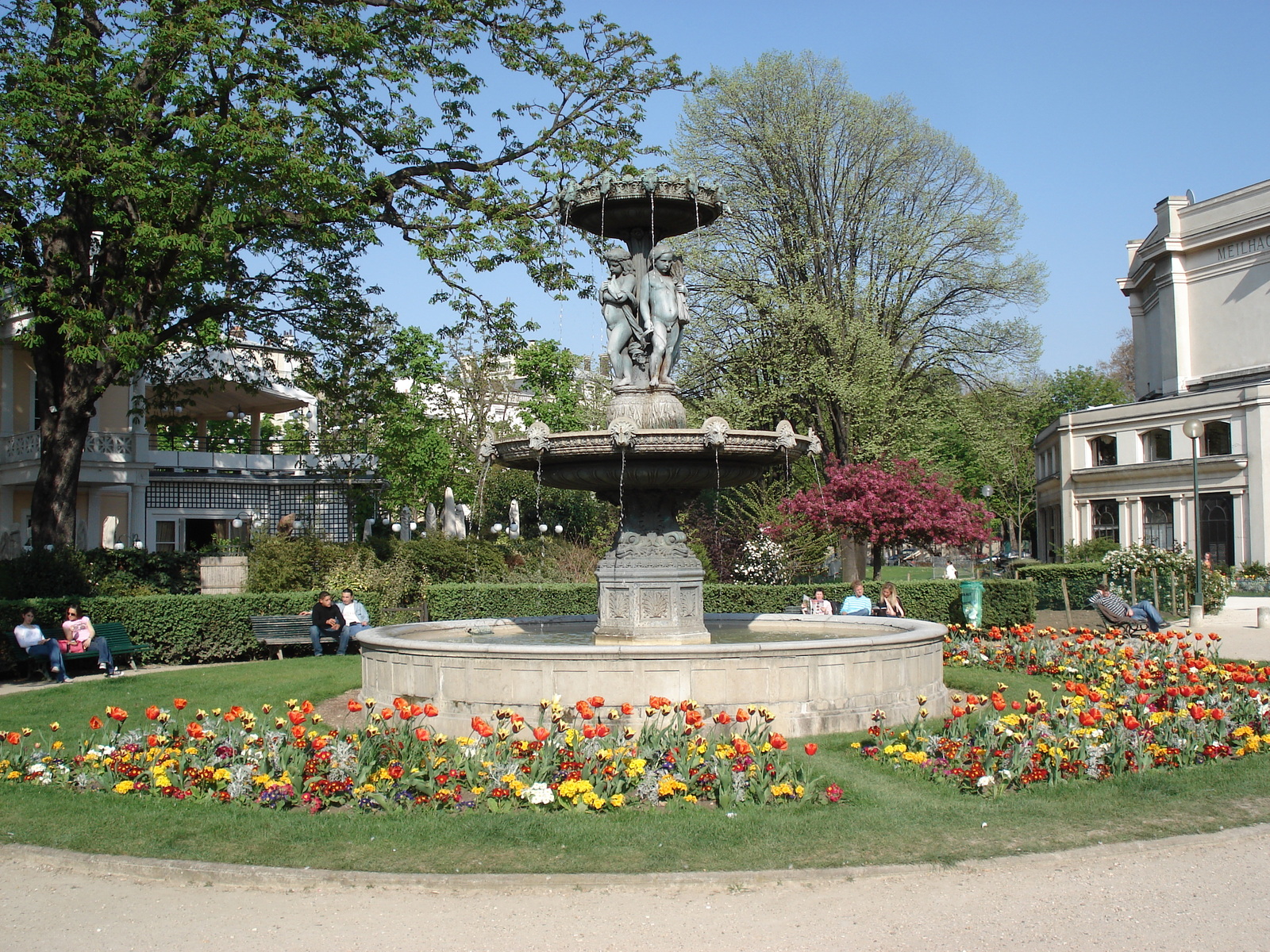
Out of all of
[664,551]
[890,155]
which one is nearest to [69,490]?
[664,551]

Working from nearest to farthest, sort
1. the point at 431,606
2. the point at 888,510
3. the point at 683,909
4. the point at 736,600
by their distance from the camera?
the point at 683,909 < the point at 431,606 < the point at 736,600 < the point at 888,510

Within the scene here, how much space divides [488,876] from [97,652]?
12.1 metres

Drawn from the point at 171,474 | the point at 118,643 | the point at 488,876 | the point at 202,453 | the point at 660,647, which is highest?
the point at 202,453

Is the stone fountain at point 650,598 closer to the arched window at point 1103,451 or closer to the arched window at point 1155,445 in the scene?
the arched window at point 1155,445

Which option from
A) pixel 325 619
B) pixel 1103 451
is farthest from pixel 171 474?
pixel 1103 451

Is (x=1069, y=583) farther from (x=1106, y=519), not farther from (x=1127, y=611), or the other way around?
(x=1106, y=519)

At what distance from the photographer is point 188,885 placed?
18.7ft

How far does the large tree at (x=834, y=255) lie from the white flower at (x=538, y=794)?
23931 mm

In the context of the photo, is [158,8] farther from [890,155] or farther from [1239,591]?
[1239,591]

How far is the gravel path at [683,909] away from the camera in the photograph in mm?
4871

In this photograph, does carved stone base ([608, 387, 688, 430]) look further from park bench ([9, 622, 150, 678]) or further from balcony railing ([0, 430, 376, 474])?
balcony railing ([0, 430, 376, 474])

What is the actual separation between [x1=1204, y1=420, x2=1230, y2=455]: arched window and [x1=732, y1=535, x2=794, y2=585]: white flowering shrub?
2285 cm

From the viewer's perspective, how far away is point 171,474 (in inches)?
1496

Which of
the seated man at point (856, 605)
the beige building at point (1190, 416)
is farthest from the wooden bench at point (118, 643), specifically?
the beige building at point (1190, 416)
